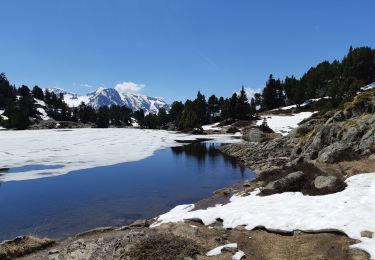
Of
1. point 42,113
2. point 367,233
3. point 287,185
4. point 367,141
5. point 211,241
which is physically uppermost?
point 42,113

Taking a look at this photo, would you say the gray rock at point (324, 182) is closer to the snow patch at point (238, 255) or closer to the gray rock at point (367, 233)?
the gray rock at point (367, 233)

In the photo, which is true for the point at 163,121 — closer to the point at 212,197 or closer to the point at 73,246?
the point at 212,197

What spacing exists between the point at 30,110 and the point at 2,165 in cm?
15075

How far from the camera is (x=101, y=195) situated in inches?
1112

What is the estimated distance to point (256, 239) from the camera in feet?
47.2

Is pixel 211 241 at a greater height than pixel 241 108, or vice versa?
pixel 241 108

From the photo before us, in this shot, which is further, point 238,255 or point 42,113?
point 42,113

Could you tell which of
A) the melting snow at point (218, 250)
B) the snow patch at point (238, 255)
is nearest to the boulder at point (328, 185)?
the melting snow at point (218, 250)

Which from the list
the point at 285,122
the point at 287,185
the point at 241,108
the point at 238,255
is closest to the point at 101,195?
the point at 287,185

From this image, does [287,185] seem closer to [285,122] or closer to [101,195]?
[101,195]

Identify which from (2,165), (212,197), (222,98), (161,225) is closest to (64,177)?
(2,165)

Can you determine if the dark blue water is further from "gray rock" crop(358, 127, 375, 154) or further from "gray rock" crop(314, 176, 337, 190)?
"gray rock" crop(358, 127, 375, 154)

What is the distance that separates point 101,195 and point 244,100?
113665mm

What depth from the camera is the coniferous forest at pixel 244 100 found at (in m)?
131
